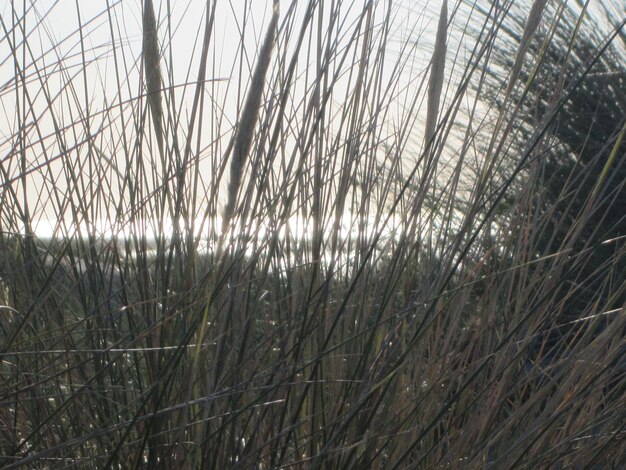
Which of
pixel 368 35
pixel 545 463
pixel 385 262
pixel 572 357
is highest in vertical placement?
pixel 368 35

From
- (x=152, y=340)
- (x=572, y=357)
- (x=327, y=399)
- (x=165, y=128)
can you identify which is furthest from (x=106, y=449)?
(x=572, y=357)

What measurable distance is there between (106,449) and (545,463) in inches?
19.3

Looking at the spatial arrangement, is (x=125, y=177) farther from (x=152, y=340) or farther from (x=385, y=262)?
(x=385, y=262)

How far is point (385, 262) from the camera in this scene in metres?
1.25

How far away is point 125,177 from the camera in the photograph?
1.10m

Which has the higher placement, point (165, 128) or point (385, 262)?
point (165, 128)

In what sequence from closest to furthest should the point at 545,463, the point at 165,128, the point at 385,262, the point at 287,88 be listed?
the point at 287,88 < the point at 545,463 < the point at 165,128 < the point at 385,262

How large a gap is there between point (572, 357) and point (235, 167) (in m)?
0.42

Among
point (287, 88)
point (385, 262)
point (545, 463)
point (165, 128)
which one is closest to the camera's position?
point (287, 88)

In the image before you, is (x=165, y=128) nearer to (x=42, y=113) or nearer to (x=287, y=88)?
(x=42, y=113)

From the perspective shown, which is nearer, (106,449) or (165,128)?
(106,449)

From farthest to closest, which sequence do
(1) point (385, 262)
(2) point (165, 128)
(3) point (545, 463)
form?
(1) point (385, 262)
(2) point (165, 128)
(3) point (545, 463)

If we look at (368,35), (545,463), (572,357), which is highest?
(368,35)

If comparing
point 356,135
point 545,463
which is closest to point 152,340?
point 356,135
